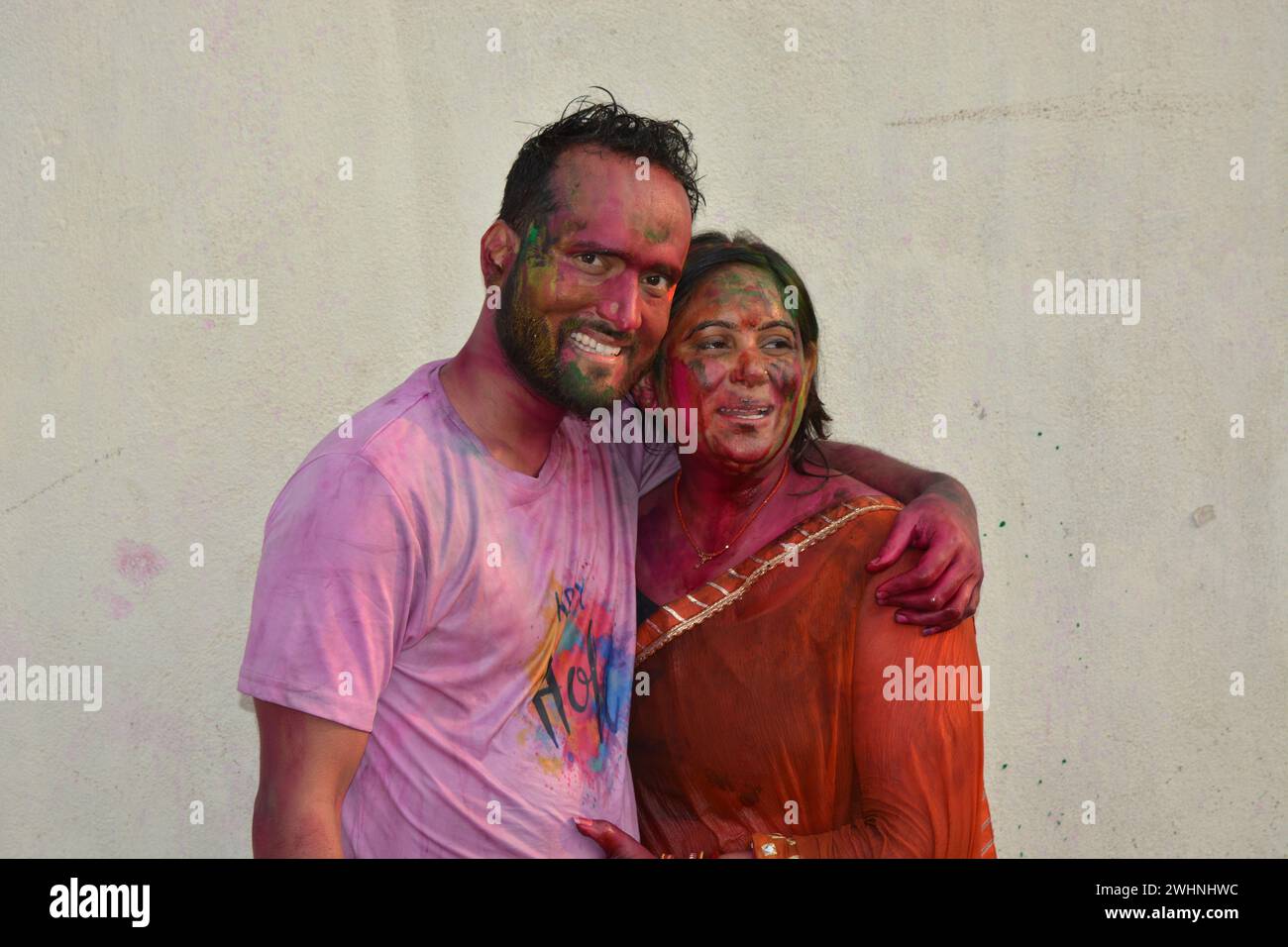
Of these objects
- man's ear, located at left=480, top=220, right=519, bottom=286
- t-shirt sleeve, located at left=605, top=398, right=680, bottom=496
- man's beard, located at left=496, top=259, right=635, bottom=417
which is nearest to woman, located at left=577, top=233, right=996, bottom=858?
t-shirt sleeve, located at left=605, top=398, right=680, bottom=496

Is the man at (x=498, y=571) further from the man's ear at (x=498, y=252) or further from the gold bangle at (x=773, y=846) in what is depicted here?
the gold bangle at (x=773, y=846)

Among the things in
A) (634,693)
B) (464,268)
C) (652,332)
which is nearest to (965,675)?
(634,693)

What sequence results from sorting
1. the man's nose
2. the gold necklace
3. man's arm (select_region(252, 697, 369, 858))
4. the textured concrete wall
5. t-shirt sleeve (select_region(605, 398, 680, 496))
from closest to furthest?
man's arm (select_region(252, 697, 369, 858)) < the man's nose < the gold necklace < t-shirt sleeve (select_region(605, 398, 680, 496)) < the textured concrete wall

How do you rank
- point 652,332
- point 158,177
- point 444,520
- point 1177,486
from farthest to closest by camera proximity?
1. point 1177,486
2. point 158,177
3. point 652,332
4. point 444,520

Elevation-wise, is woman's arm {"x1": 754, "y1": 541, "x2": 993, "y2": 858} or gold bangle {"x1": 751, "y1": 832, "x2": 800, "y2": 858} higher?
woman's arm {"x1": 754, "y1": 541, "x2": 993, "y2": 858}

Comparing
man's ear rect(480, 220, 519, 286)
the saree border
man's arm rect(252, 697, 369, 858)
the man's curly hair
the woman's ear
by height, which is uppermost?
the man's curly hair

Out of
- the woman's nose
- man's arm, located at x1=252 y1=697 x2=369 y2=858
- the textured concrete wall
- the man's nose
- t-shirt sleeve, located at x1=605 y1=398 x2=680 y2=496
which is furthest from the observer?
the textured concrete wall

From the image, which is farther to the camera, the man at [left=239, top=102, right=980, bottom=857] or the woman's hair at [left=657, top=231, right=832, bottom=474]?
the woman's hair at [left=657, top=231, right=832, bottom=474]

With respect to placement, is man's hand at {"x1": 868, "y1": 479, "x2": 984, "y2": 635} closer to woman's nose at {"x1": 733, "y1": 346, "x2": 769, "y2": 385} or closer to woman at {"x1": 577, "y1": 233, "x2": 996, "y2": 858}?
woman at {"x1": 577, "y1": 233, "x2": 996, "y2": 858}

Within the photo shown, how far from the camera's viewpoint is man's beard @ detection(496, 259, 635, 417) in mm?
2893

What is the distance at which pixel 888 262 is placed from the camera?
404cm

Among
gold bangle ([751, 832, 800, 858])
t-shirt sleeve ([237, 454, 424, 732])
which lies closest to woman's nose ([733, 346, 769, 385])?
t-shirt sleeve ([237, 454, 424, 732])

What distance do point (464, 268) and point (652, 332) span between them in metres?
1.18

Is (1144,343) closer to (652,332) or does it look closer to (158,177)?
(652,332)
